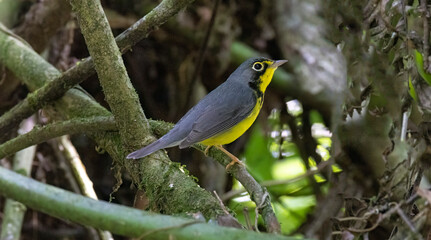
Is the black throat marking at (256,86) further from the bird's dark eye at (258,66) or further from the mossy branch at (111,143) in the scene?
the mossy branch at (111,143)

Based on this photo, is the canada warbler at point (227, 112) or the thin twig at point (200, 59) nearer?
the canada warbler at point (227, 112)

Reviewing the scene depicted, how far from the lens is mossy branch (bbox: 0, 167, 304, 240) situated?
1740 mm

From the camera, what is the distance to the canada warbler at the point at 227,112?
3352 millimetres

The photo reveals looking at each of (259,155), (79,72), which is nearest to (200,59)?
(259,155)

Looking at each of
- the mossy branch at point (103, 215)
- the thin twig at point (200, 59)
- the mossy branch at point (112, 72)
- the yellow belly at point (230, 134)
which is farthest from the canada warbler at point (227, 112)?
the mossy branch at point (103, 215)

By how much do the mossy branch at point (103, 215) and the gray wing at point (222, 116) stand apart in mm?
1536

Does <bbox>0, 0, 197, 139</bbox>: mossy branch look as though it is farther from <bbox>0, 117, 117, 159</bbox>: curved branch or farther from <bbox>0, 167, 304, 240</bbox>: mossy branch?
<bbox>0, 167, 304, 240</bbox>: mossy branch

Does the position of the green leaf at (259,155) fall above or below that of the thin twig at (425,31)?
below

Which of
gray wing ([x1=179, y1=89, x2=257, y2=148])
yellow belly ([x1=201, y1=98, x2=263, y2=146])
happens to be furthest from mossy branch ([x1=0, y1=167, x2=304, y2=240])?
yellow belly ([x1=201, y1=98, x2=263, y2=146])

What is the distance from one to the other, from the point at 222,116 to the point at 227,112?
62 millimetres

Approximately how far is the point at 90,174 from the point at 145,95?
91 cm

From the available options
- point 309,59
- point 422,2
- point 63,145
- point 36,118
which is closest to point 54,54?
point 36,118

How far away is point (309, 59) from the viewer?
5730mm

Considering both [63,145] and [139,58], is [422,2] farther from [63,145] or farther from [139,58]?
[139,58]
